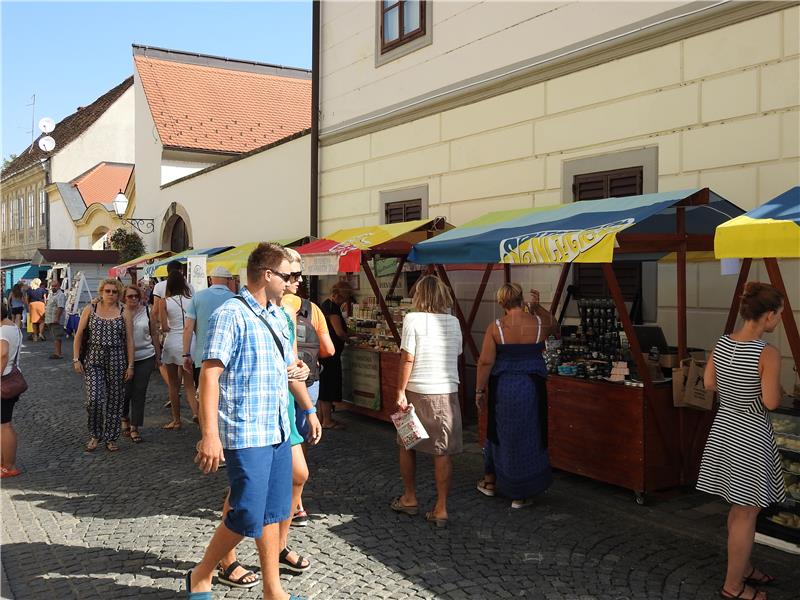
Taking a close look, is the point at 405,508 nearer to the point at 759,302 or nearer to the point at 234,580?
the point at 234,580

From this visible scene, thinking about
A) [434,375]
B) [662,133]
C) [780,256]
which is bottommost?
[434,375]

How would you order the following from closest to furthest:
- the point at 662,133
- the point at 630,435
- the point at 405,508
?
the point at 405,508
the point at 630,435
the point at 662,133

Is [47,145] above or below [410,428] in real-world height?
above

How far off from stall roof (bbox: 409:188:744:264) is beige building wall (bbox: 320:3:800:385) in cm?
44

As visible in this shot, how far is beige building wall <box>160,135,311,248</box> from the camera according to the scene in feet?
43.1

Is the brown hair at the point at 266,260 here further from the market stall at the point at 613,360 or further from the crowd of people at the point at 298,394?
the market stall at the point at 613,360

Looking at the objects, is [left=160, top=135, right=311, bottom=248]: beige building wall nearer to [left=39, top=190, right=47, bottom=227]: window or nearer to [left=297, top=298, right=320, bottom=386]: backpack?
[left=297, top=298, right=320, bottom=386]: backpack

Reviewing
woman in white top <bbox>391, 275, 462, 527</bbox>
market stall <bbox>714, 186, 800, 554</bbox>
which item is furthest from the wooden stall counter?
woman in white top <bbox>391, 275, 462, 527</bbox>

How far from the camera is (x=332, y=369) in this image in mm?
8453

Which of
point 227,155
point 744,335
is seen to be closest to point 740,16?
point 744,335

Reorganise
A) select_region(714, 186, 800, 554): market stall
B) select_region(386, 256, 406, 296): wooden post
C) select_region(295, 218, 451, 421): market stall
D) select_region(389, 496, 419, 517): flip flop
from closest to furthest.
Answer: select_region(714, 186, 800, 554): market stall, select_region(389, 496, 419, 517): flip flop, select_region(295, 218, 451, 421): market stall, select_region(386, 256, 406, 296): wooden post

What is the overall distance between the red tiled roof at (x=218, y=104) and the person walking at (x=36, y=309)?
17.9 ft

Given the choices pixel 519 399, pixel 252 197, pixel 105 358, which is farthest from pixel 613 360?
pixel 252 197

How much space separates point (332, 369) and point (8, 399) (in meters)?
3.37
